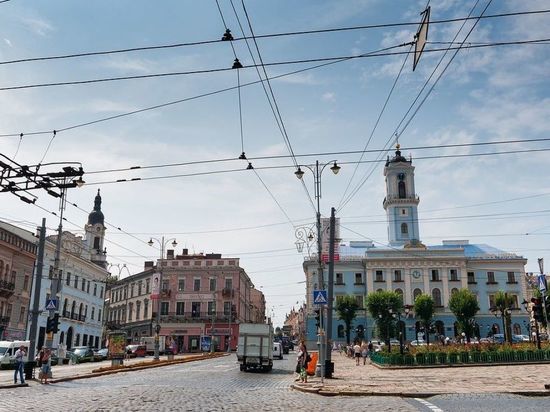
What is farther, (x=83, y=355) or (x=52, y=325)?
(x=83, y=355)

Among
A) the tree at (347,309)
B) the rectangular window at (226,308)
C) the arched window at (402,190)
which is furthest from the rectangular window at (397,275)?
the rectangular window at (226,308)

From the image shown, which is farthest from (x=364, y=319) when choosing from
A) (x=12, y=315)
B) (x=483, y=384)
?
(x=483, y=384)

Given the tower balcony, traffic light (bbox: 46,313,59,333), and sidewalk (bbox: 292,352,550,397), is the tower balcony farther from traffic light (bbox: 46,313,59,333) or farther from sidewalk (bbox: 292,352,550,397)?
traffic light (bbox: 46,313,59,333)

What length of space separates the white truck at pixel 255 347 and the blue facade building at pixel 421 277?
151ft

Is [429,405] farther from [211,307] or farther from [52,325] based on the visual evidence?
[211,307]

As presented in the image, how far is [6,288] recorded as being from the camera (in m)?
47.1

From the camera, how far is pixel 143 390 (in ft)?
60.1

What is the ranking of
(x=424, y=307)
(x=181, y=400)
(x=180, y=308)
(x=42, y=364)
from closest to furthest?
(x=181, y=400), (x=42, y=364), (x=424, y=307), (x=180, y=308)

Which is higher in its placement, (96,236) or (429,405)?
(96,236)

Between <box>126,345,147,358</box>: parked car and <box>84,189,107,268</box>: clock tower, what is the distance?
60.4 feet

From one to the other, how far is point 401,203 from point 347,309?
768 inches

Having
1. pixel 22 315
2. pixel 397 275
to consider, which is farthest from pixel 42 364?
pixel 397 275

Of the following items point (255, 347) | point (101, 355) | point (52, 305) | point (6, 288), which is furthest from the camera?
point (101, 355)

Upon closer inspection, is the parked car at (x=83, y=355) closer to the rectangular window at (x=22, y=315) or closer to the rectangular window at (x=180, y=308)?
the rectangular window at (x=22, y=315)
